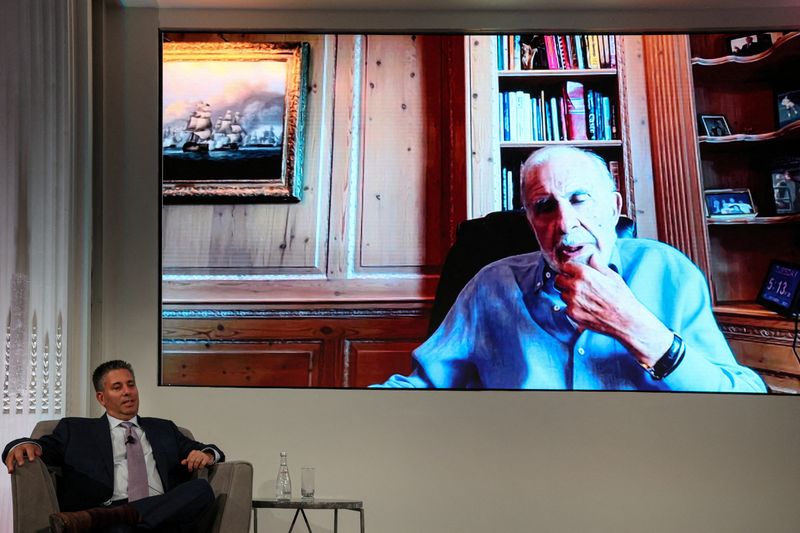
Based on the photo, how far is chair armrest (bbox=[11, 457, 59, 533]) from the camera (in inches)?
128

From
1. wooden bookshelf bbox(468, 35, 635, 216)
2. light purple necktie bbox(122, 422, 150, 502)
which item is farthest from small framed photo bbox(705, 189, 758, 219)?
light purple necktie bbox(122, 422, 150, 502)

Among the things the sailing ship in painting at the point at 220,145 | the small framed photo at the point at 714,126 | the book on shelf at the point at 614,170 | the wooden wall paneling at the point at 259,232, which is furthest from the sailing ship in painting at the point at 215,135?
the small framed photo at the point at 714,126

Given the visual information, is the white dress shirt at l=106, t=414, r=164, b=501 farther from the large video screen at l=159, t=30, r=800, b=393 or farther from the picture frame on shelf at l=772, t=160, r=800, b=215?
the picture frame on shelf at l=772, t=160, r=800, b=215

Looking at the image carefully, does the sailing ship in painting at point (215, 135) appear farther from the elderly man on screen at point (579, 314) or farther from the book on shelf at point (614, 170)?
the book on shelf at point (614, 170)

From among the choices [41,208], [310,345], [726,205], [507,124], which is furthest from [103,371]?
[726,205]

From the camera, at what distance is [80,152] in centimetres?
472

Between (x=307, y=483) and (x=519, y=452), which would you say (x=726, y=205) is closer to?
(x=519, y=452)

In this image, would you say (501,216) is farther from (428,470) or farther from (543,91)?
(428,470)

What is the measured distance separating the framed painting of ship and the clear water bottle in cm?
133

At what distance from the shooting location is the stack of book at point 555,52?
505 cm

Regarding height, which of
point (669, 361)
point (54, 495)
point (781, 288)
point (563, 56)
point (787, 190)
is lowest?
point (54, 495)

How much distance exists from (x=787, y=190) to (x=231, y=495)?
3.13 metres

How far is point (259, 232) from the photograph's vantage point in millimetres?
4961

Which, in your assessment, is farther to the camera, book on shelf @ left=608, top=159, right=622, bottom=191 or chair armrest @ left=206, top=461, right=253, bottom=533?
book on shelf @ left=608, top=159, right=622, bottom=191
